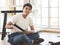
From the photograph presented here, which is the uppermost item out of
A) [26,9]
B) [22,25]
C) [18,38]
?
[26,9]

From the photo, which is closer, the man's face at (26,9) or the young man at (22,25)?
the young man at (22,25)

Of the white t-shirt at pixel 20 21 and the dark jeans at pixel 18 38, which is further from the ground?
the white t-shirt at pixel 20 21

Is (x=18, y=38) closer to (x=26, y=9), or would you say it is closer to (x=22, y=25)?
A: (x=22, y=25)

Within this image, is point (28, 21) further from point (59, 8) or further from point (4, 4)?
point (59, 8)

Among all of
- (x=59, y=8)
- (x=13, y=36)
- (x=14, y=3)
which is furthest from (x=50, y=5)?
(x=13, y=36)

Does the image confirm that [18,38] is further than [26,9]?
No

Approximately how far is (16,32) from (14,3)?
2107 millimetres

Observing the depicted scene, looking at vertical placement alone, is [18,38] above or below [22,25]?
below

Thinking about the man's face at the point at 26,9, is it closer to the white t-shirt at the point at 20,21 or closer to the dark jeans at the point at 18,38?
the white t-shirt at the point at 20,21

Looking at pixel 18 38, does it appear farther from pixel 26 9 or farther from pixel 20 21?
pixel 26 9

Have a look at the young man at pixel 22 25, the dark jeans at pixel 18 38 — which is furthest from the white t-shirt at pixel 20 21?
the dark jeans at pixel 18 38

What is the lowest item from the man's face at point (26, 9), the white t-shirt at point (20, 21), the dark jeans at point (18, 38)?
the dark jeans at point (18, 38)

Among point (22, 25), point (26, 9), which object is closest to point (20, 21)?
point (22, 25)

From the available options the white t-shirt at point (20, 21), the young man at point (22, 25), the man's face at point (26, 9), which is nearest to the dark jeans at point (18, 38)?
the young man at point (22, 25)
